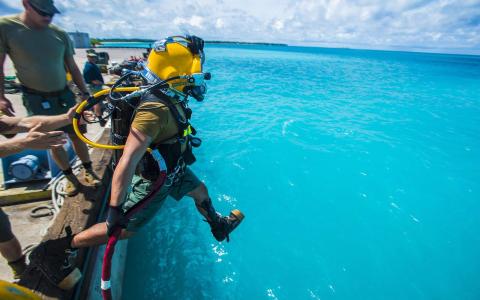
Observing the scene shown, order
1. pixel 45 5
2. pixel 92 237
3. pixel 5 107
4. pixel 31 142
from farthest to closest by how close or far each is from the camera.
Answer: pixel 5 107 → pixel 45 5 → pixel 92 237 → pixel 31 142

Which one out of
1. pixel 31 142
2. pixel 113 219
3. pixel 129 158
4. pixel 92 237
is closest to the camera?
pixel 31 142

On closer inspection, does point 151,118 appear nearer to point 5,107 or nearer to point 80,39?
point 5,107

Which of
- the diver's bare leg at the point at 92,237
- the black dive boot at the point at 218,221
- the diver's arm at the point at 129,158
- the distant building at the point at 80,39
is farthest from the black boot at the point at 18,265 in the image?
the distant building at the point at 80,39

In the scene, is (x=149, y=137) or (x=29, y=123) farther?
(x=29, y=123)

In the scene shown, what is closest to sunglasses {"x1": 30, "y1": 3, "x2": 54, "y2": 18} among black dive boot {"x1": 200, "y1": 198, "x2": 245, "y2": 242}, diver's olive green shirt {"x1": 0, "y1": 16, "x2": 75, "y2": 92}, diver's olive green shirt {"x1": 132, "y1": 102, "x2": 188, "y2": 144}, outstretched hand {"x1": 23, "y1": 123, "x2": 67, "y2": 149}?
diver's olive green shirt {"x1": 0, "y1": 16, "x2": 75, "y2": 92}

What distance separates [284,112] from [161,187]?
1463 centimetres

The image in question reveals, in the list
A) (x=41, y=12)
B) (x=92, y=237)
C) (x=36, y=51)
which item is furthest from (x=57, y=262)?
(x=41, y=12)

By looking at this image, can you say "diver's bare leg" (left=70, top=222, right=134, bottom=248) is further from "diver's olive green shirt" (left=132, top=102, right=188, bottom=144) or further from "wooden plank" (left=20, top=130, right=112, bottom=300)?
"diver's olive green shirt" (left=132, top=102, right=188, bottom=144)

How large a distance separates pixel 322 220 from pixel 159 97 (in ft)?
20.0

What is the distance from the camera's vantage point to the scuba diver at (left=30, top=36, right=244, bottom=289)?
2.30m

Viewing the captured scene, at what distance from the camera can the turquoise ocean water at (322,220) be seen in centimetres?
510

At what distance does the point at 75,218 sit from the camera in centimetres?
357

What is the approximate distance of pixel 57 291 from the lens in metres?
2.65

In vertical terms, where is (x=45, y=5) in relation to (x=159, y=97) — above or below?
above
